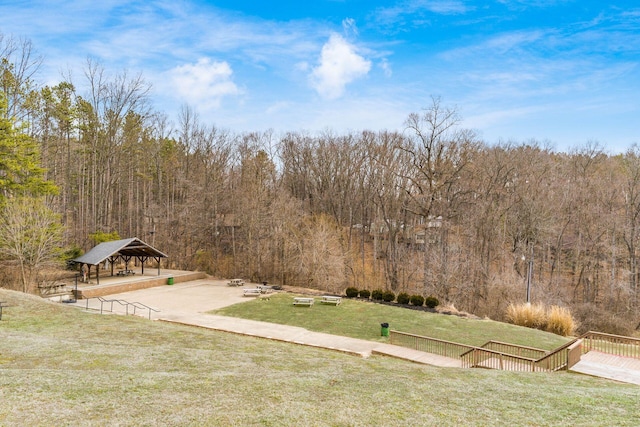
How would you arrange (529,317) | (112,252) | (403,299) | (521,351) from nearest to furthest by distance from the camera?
(521,351) → (529,317) → (403,299) → (112,252)

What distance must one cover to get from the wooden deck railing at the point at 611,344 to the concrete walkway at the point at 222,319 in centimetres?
604

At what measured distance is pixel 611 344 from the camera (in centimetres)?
1587

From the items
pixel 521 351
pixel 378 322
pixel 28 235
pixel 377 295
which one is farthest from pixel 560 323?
pixel 28 235

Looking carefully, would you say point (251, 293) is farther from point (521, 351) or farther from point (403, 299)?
point (521, 351)

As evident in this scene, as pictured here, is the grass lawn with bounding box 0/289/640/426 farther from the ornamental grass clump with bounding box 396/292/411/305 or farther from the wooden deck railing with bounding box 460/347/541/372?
the ornamental grass clump with bounding box 396/292/411/305

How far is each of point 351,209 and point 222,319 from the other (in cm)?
2322

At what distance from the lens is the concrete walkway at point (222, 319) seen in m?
15.1

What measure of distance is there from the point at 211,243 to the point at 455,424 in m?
34.9

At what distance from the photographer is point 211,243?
127ft

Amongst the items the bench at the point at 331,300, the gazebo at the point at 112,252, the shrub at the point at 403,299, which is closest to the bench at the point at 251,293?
the bench at the point at 331,300

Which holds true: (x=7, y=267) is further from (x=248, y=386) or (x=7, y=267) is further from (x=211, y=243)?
(x=248, y=386)

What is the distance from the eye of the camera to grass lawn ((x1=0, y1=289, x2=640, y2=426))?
19.4 ft

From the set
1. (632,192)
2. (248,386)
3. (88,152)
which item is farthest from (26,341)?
(632,192)

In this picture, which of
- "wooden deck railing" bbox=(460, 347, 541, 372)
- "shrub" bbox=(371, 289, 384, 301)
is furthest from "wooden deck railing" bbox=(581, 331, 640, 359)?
"shrub" bbox=(371, 289, 384, 301)
